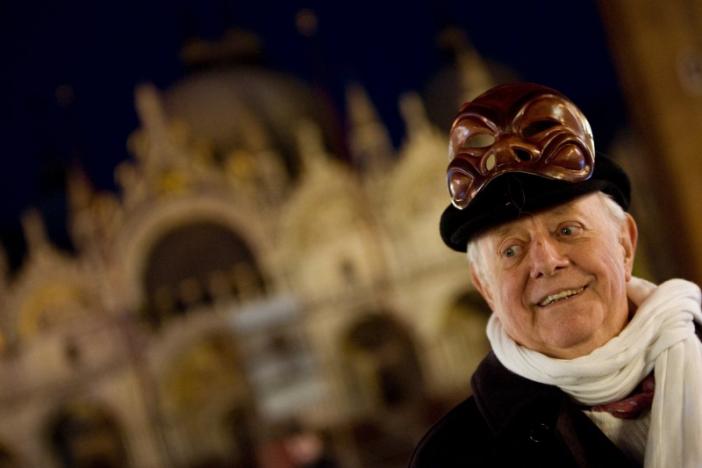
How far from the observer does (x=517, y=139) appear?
1.56 meters

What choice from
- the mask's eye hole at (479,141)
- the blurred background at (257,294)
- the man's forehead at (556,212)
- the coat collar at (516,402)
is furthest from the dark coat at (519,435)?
the blurred background at (257,294)

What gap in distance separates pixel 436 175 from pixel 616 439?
17.0 metres

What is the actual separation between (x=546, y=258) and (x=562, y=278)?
0.04 meters

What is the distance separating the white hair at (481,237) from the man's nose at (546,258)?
117 mm

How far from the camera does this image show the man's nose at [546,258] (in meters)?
1.53

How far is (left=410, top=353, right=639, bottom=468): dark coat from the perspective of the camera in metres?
1.53

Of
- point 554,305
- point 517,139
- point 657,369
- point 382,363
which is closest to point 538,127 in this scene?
point 517,139

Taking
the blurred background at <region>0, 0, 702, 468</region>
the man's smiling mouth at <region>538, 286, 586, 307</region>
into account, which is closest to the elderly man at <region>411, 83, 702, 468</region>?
the man's smiling mouth at <region>538, 286, 586, 307</region>

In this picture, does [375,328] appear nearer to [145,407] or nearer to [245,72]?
[145,407]

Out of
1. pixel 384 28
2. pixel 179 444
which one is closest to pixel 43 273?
pixel 179 444

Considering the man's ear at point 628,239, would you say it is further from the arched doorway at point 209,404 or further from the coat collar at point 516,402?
the arched doorway at point 209,404

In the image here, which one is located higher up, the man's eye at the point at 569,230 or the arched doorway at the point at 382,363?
the man's eye at the point at 569,230

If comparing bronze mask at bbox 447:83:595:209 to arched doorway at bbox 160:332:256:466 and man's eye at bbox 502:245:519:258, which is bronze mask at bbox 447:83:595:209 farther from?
arched doorway at bbox 160:332:256:466

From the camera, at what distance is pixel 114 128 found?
23219 mm
